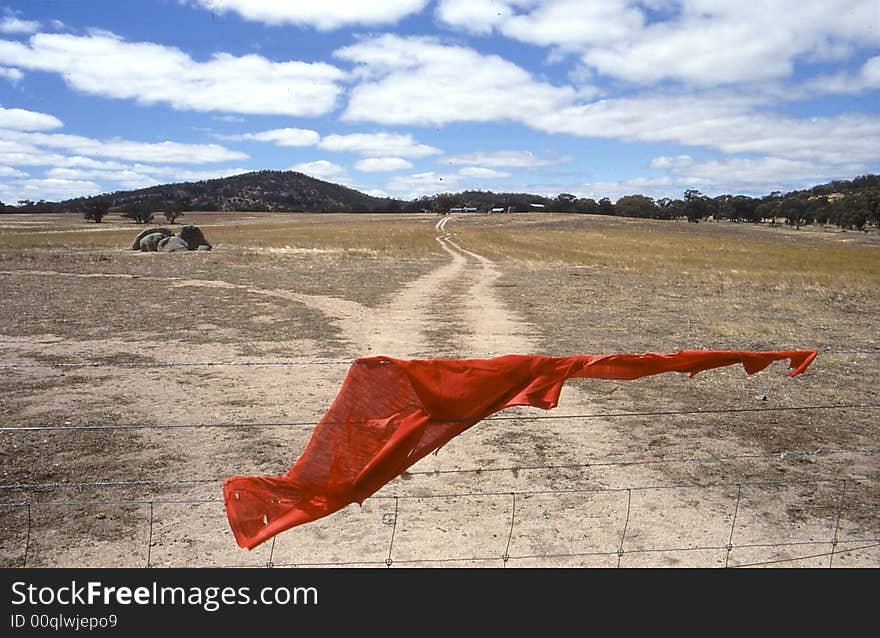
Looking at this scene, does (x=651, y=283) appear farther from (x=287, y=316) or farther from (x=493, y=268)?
(x=287, y=316)

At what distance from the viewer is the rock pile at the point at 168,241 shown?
42.5 metres

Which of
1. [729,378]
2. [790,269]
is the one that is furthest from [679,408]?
[790,269]

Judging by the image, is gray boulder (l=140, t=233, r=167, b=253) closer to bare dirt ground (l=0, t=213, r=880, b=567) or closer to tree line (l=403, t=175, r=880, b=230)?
bare dirt ground (l=0, t=213, r=880, b=567)

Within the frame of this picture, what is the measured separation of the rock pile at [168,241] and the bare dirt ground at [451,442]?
71.7 ft

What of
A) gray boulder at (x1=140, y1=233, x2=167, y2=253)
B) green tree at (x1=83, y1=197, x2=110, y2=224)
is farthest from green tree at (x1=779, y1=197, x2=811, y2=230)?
green tree at (x1=83, y1=197, x2=110, y2=224)

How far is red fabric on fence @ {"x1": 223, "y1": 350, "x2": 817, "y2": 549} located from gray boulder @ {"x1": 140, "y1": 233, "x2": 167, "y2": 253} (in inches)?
1632

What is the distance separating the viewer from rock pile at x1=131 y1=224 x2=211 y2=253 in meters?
42.5

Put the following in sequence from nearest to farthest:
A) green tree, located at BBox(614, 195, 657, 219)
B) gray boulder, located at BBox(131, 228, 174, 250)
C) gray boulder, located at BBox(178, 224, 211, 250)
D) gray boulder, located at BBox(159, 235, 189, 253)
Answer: gray boulder, located at BBox(159, 235, 189, 253), gray boulder, located at BBox(131, 228, 174, 250), gray boulder, located at BBox(178, 224, 211, 250), green tree, located at BBox(614, 195, 657, 219)

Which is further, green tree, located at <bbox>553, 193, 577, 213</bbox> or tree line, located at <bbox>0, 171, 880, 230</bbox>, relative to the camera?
green tree, located at <bbox>553, 193, 577, 213</bbox>

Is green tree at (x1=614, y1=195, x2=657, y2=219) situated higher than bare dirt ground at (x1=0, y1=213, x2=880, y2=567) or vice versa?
green tree at (x1=614, y1=195, x2=657, y2=219)

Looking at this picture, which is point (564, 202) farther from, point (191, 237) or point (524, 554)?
point (524, 554)

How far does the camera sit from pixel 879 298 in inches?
984

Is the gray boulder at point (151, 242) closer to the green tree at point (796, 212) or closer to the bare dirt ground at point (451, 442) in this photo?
the bare dirt ground at point (451, 442)

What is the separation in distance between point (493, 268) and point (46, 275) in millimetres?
19856
